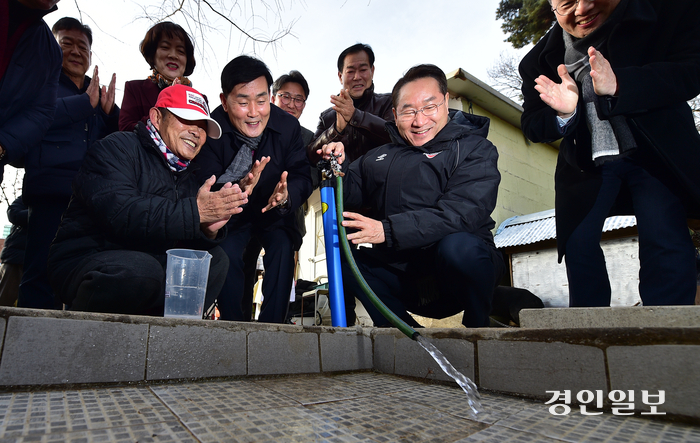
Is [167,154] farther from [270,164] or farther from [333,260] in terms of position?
[333,260]

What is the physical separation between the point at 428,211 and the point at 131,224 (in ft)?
5.62

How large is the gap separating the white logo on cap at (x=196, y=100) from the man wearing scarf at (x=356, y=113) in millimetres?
1014

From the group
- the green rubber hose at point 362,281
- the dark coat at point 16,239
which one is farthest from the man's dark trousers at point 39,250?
the green rubber hose at point 362,281

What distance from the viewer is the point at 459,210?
2.43 meters

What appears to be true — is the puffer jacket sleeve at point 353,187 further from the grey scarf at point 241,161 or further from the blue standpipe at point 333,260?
the grey scarf at point 241,161

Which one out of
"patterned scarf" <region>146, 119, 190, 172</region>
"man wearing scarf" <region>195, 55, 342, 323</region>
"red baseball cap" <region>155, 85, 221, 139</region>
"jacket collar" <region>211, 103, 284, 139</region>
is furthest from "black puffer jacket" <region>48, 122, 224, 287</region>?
"jacket collar" <region>211, 103, 284, 139</region>

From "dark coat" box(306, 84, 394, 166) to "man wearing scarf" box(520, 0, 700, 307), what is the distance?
140 centimetres

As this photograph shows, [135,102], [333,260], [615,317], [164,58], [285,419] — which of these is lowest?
[285,419]

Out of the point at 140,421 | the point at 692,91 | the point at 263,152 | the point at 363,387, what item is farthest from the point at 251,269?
the point at 692,91

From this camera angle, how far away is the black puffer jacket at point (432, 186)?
2.40 m

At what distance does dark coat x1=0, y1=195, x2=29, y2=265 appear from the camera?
3.20 meters

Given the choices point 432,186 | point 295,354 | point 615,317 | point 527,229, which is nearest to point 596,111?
point 432,186

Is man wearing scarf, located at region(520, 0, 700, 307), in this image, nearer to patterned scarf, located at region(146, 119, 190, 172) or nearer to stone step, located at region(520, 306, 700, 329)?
stone step, located at region(520, 306, 700, 329)

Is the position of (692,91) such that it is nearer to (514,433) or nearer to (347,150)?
(514,433)
